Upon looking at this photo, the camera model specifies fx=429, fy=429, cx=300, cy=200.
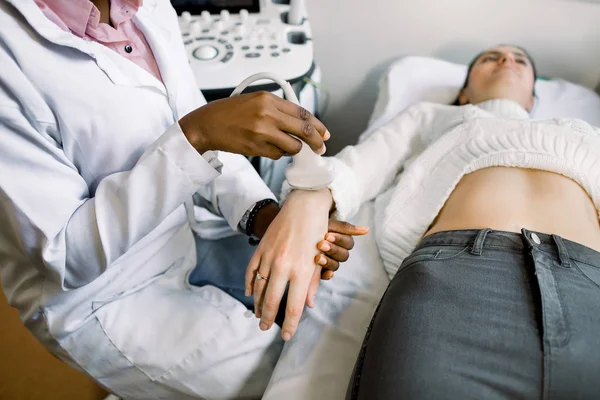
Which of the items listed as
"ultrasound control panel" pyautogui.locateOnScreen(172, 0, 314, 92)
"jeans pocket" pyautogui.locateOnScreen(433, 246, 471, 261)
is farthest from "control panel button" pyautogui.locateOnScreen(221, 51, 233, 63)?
"jeans pocket" pyautogui.locateOnScreen(433, 246, 471, 261)

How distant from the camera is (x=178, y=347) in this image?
807 mm

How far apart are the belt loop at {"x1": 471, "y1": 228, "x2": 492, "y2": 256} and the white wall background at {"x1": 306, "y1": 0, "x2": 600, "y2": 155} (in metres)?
0.95

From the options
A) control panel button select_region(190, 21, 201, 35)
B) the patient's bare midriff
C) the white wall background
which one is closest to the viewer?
the patient's bare midriff

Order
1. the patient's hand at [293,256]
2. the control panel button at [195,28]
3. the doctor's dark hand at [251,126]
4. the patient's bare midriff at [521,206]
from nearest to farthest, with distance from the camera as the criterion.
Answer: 1. the doctor's dark hand at [251,126]
2. the patient's hand at [293,256]
3. the patient's bare midriff at [521,206]
4. the control panel button at [195,28]

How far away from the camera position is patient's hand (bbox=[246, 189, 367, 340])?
72cm

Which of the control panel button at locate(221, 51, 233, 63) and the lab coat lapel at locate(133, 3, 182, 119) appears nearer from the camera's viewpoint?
the lab coat lapel at locate(133, 3, 182, 119)

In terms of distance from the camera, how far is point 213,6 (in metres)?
1.35

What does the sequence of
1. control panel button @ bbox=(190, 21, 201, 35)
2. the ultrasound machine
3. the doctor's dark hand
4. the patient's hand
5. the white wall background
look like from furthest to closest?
the white wall background → control panel button @ bbox=(190, 21, 201, 35) → the ultrasound machine → the patient's hand → the doctor's dark hand

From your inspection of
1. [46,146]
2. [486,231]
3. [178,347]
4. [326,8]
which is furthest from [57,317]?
[326,8]

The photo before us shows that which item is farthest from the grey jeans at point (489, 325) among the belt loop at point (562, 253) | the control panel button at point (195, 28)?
the control panel button at point (195, 28)

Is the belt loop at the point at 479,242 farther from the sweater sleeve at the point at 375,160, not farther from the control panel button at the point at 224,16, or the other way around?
the control panel button at the point at 224,16

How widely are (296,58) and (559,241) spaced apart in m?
0.81

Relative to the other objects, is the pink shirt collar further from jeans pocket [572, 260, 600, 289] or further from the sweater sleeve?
jeans pocket [572, 260, 600, 289]

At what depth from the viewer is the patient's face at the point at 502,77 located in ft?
4.12
